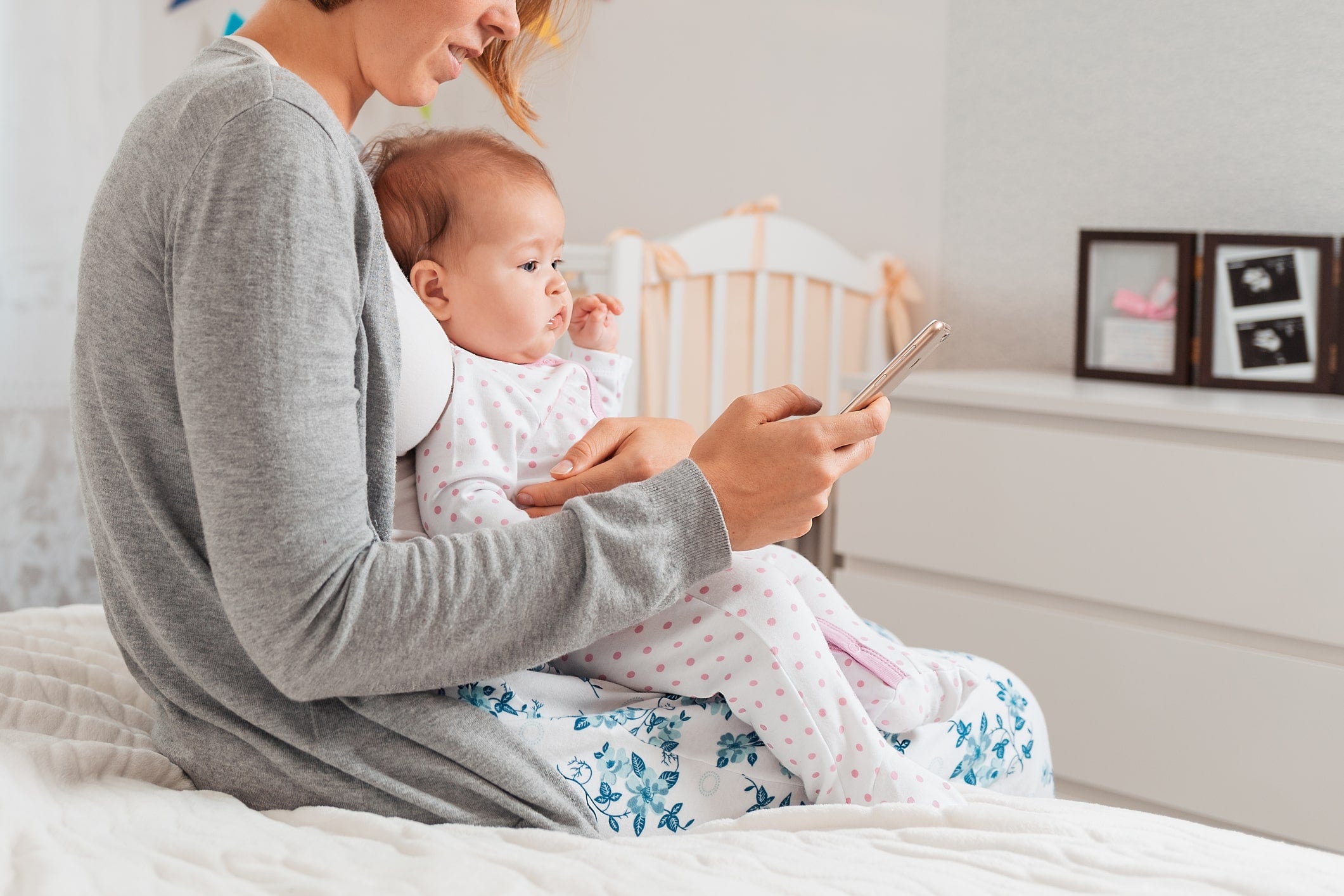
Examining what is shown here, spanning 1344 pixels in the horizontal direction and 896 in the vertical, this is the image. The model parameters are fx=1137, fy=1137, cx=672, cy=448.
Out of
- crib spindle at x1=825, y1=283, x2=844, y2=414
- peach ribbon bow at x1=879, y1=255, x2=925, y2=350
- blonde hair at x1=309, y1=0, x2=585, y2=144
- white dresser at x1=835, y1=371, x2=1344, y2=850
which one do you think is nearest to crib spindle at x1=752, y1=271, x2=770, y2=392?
crib spindle at x1=825, y1=283, x2=844, y2=414

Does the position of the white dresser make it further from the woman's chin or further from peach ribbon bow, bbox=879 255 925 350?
the woman's chin

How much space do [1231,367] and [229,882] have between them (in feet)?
5.71

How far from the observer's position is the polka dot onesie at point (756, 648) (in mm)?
830

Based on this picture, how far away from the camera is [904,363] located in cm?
81

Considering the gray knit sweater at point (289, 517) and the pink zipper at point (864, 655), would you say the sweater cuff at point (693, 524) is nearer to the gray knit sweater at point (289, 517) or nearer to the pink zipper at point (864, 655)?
the gray knit sweater at point (289, 517)

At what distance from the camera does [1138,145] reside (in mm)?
2070

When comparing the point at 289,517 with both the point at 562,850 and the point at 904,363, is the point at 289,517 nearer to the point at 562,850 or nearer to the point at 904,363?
the point at 562,850

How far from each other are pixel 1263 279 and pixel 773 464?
55.2 inches

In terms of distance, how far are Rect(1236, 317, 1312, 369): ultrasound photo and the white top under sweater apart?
1237mm

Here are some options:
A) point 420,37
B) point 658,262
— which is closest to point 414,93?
point 420,37

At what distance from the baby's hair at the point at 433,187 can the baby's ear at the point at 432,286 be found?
0.01m

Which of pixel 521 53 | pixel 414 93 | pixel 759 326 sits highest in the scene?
pixel 521 53

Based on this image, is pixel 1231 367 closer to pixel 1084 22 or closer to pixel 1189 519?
pixel 1189 519

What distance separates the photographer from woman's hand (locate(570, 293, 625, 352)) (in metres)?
1.18
